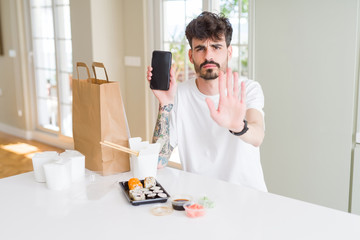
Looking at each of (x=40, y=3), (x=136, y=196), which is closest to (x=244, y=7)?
(x=136, y=196)

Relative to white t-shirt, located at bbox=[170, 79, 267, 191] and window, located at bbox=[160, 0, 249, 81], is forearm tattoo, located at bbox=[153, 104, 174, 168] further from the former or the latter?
window, located at bbox=[160, 0, 249, 81]

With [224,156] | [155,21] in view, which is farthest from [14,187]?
[155,21]

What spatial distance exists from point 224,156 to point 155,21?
2.26m

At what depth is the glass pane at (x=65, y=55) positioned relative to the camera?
15.9 feet

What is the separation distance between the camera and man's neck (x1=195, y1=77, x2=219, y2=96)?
1985 millimetres

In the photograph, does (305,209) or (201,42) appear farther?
(201,42)

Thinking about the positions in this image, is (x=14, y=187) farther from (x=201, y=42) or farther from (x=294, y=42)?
(x=294, y=42)

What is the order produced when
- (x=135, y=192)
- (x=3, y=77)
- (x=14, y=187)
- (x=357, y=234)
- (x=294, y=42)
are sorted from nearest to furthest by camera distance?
(x=357, y=234), (x=135, y=192), (x=14, y=187), (x=294, y=42), (x=3, y=77)

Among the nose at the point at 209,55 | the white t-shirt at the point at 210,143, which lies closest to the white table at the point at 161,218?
the white t-shirt at the point at 210,143

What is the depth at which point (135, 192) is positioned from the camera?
1.46 m

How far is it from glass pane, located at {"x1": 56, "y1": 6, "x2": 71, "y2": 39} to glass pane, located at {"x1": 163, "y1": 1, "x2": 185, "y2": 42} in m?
1.41

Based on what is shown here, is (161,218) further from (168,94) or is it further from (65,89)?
(65,89)

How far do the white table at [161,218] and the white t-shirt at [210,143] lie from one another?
1.10 feet

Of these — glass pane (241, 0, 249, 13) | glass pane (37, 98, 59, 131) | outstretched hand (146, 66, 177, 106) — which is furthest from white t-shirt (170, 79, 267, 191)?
glass pane (37, 98, 59, 131)
